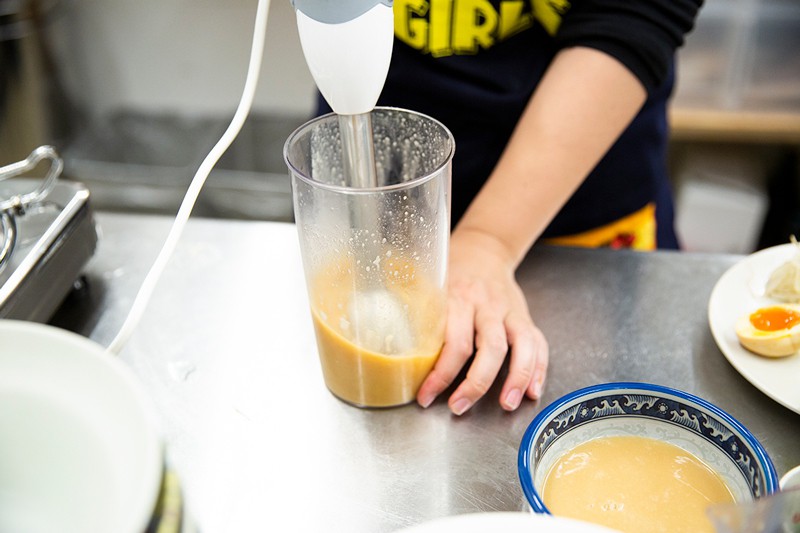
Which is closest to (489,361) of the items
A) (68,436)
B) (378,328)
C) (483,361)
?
(483,361)

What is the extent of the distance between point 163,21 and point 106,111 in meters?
0.26

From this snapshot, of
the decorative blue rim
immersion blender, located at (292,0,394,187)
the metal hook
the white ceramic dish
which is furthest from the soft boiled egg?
the metal hook

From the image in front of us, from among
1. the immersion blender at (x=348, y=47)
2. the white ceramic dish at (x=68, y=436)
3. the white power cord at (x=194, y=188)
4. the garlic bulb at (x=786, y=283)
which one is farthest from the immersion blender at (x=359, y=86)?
the garlic bulb at (x=786, y=283)

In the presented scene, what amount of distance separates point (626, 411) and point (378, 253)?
21 cm

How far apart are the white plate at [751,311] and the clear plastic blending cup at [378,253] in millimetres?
253

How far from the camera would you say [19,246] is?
0.71 meters

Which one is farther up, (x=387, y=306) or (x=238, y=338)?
(x=387, y=306)

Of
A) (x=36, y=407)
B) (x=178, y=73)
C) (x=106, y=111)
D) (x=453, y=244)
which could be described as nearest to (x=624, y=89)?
(x=453, y=244)

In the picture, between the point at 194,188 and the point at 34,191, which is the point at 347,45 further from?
the point at 34,191

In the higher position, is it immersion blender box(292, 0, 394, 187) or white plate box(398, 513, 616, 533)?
immersion blender box(292, 0, 394, 187)

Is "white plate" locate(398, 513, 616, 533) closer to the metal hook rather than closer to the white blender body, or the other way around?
the white blender body

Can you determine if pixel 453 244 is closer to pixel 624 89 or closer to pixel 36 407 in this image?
pixel 624 89

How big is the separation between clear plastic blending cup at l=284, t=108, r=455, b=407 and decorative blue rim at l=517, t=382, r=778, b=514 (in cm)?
14

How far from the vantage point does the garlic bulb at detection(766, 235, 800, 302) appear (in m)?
0.74
